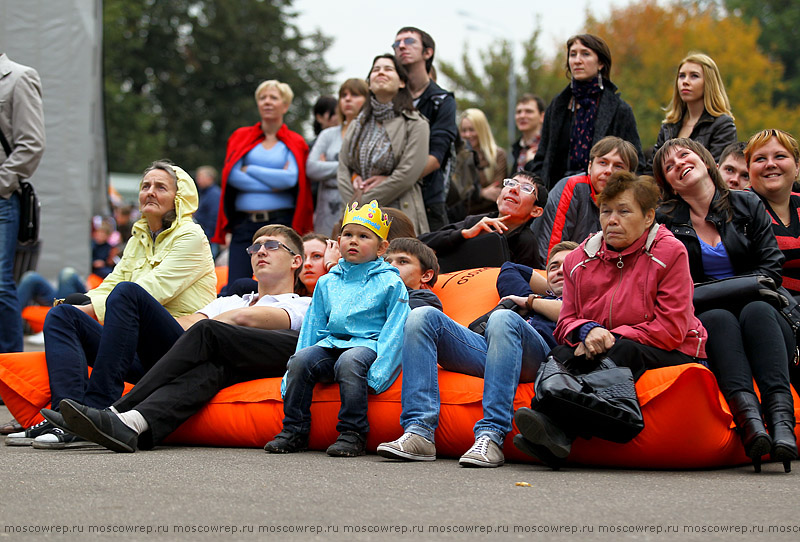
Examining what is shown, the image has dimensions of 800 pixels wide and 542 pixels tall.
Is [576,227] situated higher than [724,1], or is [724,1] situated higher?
[724,1]

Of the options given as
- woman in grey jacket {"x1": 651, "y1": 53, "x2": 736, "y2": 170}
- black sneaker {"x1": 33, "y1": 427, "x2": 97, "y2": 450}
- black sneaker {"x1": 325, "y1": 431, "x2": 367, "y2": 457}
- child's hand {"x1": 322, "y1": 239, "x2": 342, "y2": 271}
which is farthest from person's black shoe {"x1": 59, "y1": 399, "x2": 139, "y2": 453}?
A: woman in grey jacket {"x1": 651, "y1": 53, "x2": 736, "y2": 170}

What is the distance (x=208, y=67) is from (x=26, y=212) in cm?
3724

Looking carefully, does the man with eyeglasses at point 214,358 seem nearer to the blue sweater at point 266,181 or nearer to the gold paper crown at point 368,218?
the gold paper crown at point 368,218

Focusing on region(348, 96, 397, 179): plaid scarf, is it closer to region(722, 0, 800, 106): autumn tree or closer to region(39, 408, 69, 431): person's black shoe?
region(39, 408, 69, 431): person's black shoe

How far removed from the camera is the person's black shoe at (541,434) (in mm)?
5090

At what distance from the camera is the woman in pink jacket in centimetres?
535

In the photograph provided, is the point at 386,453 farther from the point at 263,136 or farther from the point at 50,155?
the point at 50,155

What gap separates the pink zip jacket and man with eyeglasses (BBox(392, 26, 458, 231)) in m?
3.34

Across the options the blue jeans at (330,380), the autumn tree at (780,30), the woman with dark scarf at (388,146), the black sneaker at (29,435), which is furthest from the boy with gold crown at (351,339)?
the autumn tree at (780,30)

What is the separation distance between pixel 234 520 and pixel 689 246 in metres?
3.25

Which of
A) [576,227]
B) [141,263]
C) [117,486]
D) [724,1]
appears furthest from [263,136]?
[724,1]

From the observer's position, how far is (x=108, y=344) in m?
6.13

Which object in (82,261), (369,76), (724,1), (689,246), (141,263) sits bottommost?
(82,261)

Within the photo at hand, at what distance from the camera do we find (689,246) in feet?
19.7
